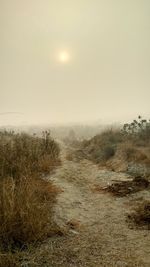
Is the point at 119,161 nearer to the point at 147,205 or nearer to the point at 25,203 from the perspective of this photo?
the point at 147,205

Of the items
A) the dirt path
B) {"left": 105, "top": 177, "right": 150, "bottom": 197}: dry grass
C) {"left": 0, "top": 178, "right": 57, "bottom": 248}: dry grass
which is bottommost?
the dirt path

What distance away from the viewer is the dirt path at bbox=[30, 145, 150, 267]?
18.0ft

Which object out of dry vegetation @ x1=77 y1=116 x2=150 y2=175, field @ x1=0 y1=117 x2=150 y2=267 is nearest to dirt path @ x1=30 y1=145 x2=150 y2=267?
field @ x1=0 y1=117 x2=150 y2=267

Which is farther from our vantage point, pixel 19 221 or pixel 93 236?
pixel 93 236

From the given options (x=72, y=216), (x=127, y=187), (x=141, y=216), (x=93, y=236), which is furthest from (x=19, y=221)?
(x=127, y=187)

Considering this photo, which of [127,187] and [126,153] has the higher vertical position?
[126,153]

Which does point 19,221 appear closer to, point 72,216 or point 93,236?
point 93,236

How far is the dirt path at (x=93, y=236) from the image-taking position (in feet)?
18.0

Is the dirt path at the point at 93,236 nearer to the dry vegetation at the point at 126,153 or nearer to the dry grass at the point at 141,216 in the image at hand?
the dry grass at the point at 141,216

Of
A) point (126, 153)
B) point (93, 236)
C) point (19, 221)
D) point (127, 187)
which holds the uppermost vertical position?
point (126, 153)

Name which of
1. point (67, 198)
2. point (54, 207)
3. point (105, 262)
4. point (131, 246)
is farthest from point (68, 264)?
point (67, 198)

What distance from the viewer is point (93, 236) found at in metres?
6.58

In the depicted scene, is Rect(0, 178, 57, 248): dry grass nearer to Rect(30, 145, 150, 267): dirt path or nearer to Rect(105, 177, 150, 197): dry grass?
Rect(30, 145, 150, 267): dirt path

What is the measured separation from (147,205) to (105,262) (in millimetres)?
3028
